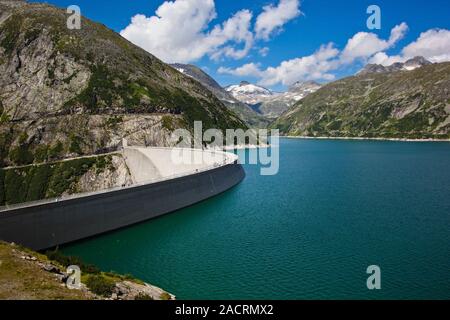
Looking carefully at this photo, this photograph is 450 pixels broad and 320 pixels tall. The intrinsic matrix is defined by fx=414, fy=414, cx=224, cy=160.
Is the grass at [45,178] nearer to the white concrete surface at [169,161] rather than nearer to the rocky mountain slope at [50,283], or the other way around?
the white concrete surface at [169,161]

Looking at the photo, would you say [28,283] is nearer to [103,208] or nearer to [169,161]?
[103,208]

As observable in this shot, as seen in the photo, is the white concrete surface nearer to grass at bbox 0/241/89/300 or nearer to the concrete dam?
the concrete dam

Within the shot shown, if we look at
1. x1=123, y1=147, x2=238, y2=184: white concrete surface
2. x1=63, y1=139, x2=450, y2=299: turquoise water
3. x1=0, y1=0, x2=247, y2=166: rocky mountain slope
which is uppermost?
x1=0, y1=0, x2=247, y2=166: rocky mountain slope

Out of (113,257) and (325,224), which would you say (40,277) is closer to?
(113,257)

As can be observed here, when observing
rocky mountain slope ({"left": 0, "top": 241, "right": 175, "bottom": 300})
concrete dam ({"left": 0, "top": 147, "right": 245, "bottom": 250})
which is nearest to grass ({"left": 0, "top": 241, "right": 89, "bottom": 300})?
rocky mountain slope ({"left": 0, "top": 241, "right": 175, "bottom": 300})

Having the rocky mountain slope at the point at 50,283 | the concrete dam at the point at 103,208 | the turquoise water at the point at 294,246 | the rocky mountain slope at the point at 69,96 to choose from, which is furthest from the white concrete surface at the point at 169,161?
the rocky mountain slope at the point at 50,283

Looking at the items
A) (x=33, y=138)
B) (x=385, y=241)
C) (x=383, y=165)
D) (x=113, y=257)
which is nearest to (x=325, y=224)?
(x=385, y=241)
